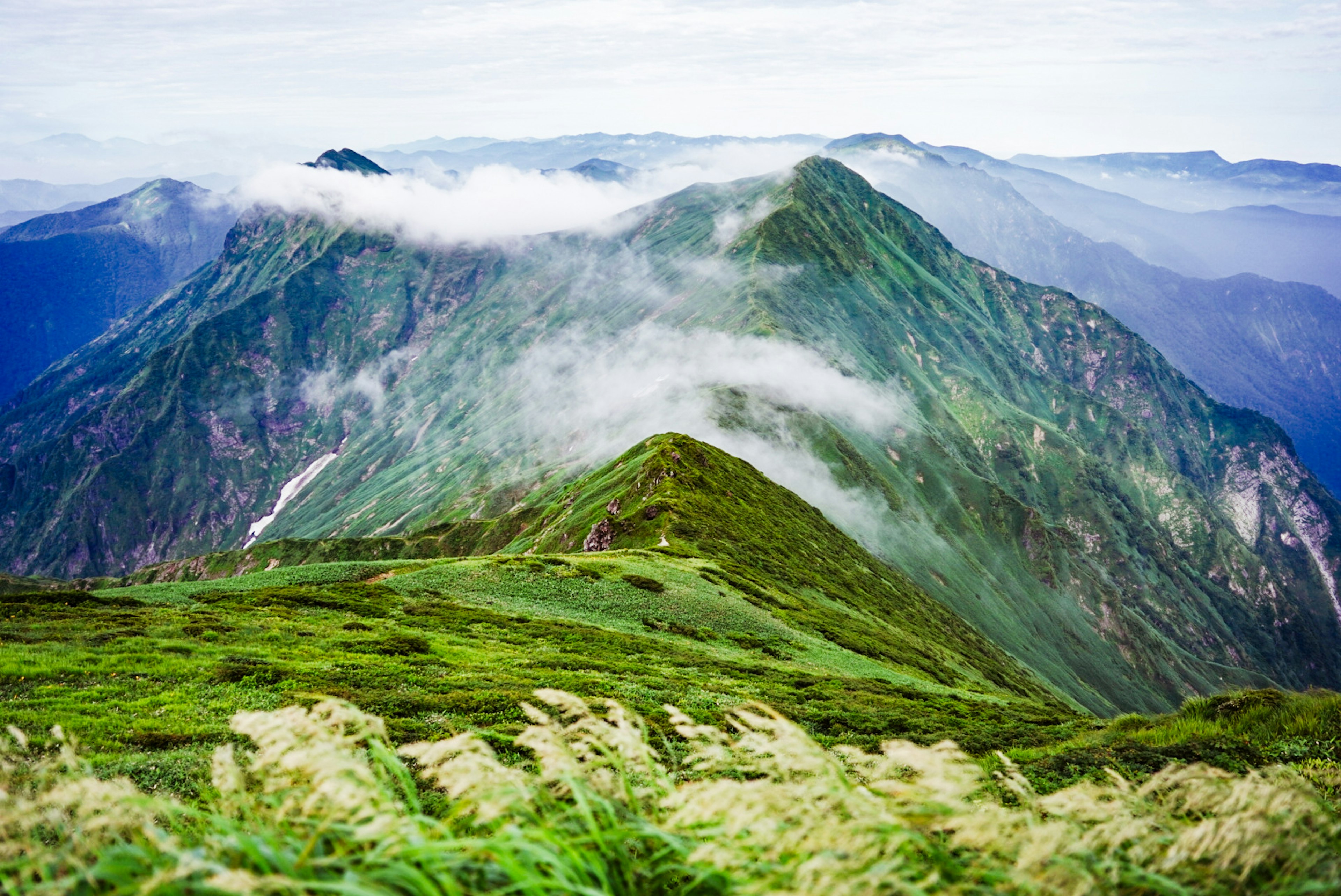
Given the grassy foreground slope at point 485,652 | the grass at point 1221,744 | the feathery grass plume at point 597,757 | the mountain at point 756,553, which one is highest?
the feathery grass plume at point 597,757

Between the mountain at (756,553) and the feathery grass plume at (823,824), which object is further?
the mountain at (756,553)

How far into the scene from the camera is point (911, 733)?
961 inches

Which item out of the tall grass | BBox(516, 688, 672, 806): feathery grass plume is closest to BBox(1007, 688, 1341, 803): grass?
the tall grass

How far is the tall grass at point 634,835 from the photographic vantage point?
173 inches

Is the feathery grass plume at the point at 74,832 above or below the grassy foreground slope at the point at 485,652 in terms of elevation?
above

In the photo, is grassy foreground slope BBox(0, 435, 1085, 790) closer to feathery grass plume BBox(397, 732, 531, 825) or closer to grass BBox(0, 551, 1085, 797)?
grass BBox(0, 551, 1085, 797)

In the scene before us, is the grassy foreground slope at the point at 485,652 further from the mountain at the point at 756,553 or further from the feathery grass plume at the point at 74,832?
the feathery grass plume at the point at 74,832

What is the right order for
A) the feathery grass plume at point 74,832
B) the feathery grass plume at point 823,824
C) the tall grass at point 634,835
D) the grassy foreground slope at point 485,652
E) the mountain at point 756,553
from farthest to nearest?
the mountain at point 756,553 → the grassy foreground slope at point 485,652 → the feathery grass plume at point 823,824 → the tall grass at point 634,835 → the feathery grass plume at point 74,832

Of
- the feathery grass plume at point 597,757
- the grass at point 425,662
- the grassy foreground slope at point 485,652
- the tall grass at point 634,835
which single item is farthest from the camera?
the grassy foreground slope at point 485,652

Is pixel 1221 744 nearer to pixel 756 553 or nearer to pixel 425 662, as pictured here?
pixel 425 662

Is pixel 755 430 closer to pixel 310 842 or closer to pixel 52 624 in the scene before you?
pixel 52 624

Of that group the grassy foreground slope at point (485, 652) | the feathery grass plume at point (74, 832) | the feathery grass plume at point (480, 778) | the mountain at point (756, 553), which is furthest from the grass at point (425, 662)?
the feathery grass plume at point (480, 778)

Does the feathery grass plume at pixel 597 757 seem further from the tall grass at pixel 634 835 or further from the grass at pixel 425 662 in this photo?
the grass at pixel 425 662

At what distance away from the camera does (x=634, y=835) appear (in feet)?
17.3
